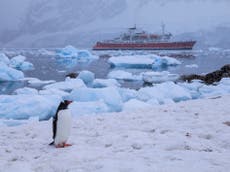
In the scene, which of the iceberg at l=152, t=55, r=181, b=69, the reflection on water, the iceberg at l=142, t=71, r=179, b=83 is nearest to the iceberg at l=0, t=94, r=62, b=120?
the reflection on water

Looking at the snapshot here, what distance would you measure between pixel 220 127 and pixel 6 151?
246cm

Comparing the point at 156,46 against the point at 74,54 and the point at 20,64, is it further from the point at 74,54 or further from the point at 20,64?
the point at 20,64

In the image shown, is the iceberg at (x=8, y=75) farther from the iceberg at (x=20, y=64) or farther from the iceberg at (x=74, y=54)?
the iceberg at (x=74, y=54)

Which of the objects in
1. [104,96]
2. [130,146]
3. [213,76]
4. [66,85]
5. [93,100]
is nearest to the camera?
[130,146]

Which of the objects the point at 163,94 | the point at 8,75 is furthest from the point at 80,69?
the point at 163,94

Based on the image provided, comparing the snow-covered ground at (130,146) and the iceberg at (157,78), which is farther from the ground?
the snow-covered ground at (130,146)

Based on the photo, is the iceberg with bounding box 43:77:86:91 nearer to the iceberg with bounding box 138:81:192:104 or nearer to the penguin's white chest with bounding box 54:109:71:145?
the iceberg with bounding box 138:81:192:104

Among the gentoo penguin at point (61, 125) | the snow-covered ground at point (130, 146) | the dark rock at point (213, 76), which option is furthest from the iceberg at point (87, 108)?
the dark rock at point (213, 76)

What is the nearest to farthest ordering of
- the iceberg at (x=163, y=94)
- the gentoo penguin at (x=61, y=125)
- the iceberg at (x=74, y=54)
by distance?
the gentoo penguin at (x=61, y=125), the iceberg at (x=163, y=94), the iceberg at (x=74, y=54)

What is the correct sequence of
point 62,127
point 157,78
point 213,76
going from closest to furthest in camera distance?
point 62,127 < point 213,76 < point 157,78

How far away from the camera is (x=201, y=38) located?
10506 centimetres

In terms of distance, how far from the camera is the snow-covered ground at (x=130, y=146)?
2824mm

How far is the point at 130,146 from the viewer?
363 centimetres

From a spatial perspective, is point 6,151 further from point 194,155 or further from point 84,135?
point 194,155
